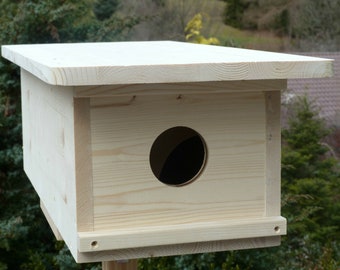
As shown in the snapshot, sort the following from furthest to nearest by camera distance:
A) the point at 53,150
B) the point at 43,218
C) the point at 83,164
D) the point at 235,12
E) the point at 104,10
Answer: the point at 104,10 < the point at 235,12 < the point at 43,218 < the point at 53,150 < the point at 83,164

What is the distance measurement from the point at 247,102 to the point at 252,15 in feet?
29.9

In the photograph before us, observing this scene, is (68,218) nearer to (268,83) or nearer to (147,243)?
(147,243)

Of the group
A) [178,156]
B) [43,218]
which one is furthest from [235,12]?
[178,156]

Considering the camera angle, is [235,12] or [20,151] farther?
[235,12]

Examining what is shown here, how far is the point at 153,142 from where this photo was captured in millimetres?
2127

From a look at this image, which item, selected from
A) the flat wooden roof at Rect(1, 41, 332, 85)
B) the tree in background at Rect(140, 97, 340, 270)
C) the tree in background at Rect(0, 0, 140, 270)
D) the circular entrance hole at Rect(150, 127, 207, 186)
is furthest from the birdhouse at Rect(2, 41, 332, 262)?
the tree in background at Rect(0, 0, 140, 270)

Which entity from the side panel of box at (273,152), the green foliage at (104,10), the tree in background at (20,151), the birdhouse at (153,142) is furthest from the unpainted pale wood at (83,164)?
the green foliage at (104,10)

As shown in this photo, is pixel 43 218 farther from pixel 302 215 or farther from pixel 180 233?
pixel 180 233

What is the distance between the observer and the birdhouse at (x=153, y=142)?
1993 millimetres

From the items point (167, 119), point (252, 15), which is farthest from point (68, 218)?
point (252, 15)

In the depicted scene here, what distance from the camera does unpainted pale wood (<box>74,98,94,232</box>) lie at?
203 centimetres

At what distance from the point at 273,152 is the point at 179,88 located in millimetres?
390

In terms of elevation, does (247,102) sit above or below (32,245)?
above

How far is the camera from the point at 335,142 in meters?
7.54
